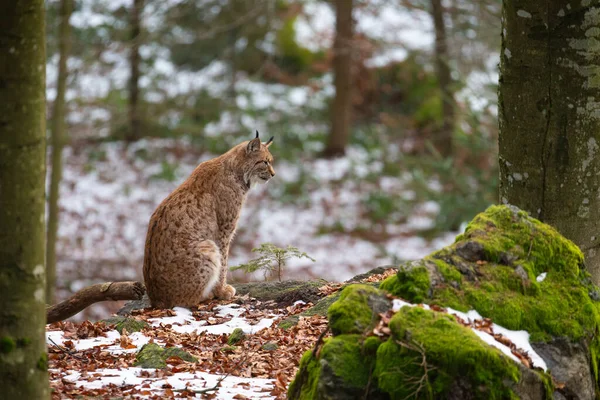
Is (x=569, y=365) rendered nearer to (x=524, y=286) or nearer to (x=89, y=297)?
(x=524, y=286)

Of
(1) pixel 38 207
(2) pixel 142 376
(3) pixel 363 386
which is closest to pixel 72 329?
(2) pixel 142 376

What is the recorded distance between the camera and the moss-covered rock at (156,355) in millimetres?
5230

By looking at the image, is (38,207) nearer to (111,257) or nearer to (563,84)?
(563,84)

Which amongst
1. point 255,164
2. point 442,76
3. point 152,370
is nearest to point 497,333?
point 152,370

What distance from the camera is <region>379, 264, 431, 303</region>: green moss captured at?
13.6 feet

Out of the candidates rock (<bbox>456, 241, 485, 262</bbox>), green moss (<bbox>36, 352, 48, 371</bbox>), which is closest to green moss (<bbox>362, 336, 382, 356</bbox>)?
rock (<bbox>456, 241, 485, 262</bbox>)

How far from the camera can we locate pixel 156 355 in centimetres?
539

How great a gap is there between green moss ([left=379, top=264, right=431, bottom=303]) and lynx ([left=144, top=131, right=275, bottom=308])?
133 inches

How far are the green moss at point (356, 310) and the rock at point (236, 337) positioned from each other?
2022mm

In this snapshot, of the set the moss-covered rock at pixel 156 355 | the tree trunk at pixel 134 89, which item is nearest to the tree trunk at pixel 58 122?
the tree trunk at pixel 134 89

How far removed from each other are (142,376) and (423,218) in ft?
40.3

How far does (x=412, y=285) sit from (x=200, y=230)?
12.1 feet

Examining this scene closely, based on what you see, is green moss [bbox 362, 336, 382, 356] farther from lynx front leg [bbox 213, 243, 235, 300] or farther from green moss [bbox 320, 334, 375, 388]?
lynx front leg [bbox 213, 243, 235, 300]

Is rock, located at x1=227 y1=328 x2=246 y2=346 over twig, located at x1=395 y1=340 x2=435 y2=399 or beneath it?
beneath
